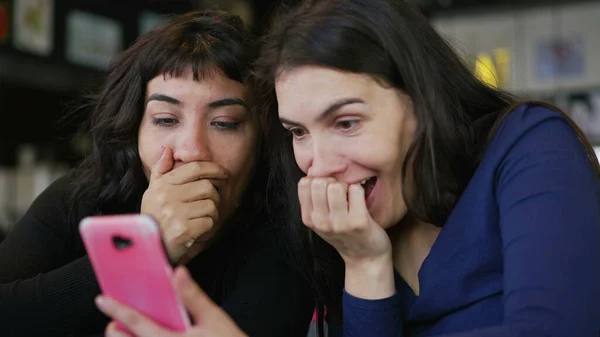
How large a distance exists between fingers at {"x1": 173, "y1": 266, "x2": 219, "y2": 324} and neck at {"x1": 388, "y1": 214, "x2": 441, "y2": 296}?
506 millimetres

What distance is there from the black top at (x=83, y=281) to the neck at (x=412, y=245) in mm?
224

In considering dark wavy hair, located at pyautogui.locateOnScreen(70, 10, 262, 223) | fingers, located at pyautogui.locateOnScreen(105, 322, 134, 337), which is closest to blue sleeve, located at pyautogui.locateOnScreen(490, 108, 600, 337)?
fingers, located at pyautogui.locateOnScreen(105, 322, 134, 337)

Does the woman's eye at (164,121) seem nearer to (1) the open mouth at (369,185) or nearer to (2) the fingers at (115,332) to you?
(1) the open mouth at (369,185)

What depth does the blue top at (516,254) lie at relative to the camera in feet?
3.70

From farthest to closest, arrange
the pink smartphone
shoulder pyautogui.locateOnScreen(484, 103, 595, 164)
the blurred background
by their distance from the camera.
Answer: the blurred background → shoulder pyautogui.locateOnScreen(484, 103, 595, 164) → the pink smartphone

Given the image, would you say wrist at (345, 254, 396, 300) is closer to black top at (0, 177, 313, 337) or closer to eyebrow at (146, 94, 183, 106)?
black top at (0, 177, 313, 337)

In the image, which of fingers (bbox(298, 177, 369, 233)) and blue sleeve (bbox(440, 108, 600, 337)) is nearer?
blue sleeve (bbox(440, 108, 600, 337))

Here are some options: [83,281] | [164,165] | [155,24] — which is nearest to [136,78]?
[164,165]

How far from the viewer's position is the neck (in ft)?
4.84

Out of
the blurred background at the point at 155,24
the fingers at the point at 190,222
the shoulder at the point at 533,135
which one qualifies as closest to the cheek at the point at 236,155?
the fingers at the point at 190,222

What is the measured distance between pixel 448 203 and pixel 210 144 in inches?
20.4

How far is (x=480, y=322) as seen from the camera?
51.9 inches

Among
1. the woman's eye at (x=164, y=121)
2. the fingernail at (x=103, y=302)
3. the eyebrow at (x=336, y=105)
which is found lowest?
the fingernail at (x=103, y=302)

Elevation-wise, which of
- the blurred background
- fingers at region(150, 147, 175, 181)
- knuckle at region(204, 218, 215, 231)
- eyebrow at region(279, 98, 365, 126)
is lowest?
the blurred background
